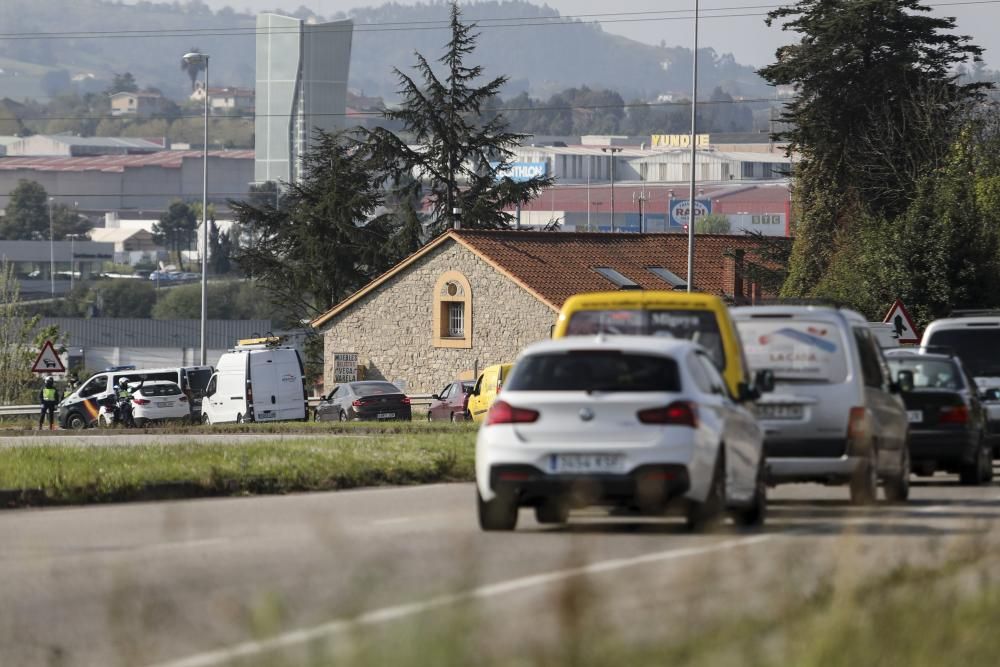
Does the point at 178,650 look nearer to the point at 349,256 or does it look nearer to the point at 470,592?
the point at 470,592

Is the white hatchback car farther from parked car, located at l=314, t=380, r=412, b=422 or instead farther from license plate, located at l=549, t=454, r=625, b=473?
parked car, located at l=314, t=380, r=412, b=422

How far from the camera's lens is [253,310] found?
181250mm

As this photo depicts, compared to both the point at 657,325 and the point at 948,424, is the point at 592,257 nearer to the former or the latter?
the point at 948,424

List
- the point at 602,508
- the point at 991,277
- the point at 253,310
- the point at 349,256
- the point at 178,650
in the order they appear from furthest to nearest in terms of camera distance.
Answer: the point at 253,310 < the point at 349,256 < the point at 991,277 < the point at 602,508 < the point at 178,650

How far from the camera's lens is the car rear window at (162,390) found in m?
54.7

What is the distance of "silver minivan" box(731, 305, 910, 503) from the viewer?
17.6 meters

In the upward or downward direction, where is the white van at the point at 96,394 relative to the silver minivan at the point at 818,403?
downward

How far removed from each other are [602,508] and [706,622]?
10.1 metres

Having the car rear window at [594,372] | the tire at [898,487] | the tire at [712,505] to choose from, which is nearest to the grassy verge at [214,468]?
the tire at [898,487]

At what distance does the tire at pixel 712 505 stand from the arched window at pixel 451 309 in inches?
2180

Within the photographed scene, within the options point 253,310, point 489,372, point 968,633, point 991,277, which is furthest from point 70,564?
point 253,310

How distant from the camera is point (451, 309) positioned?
7119 cm

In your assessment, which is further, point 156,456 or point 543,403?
point 156,456

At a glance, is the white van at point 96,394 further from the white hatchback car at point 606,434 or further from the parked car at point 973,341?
the white hatchback car at point 606,434
